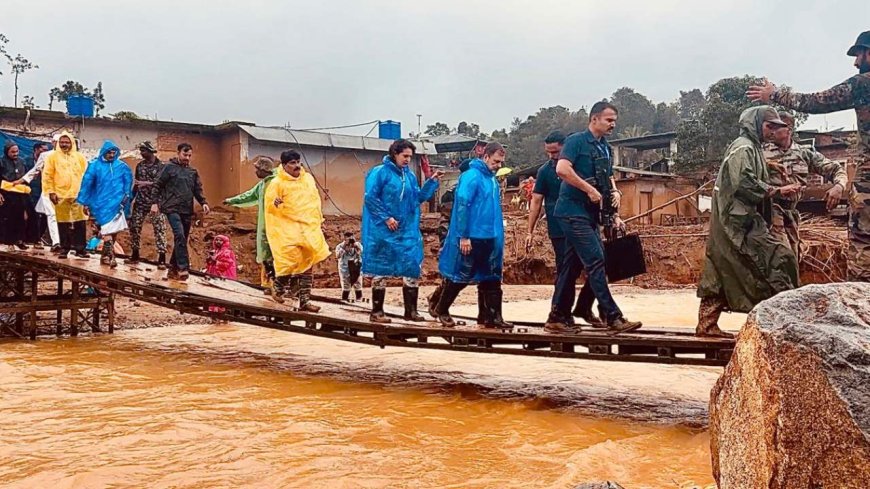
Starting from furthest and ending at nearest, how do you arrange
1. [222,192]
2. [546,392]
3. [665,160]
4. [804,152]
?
[665,160] < [222,192] < [546,392] < [804,152]

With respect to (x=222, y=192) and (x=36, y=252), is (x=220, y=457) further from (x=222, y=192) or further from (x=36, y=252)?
(x=222, y=192)

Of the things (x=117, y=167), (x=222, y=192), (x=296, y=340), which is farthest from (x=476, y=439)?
(x=222, y=192)

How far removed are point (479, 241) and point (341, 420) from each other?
1.97 metres

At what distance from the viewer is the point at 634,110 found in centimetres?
5853

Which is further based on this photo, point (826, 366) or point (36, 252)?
point (36, 252)

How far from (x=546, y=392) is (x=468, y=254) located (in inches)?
58.2

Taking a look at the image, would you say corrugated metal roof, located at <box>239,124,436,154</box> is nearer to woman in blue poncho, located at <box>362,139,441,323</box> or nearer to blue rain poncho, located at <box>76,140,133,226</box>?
blue rain poncho, located at <box>76,140,133,226</box>

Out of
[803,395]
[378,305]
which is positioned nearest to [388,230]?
[378,305]

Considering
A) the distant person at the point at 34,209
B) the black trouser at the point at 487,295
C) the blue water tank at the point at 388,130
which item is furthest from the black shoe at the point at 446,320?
the blue water tank at the point at 388,130

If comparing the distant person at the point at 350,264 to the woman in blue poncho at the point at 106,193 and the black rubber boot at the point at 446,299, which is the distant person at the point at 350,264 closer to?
the woman in blue poncho at the point at 106,193

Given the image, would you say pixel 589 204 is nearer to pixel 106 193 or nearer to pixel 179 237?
pixel 179 237

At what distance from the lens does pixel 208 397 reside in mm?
6348

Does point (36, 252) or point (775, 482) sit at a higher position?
point (36, 252)

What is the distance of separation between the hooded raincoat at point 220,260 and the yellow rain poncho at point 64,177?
2.58m
